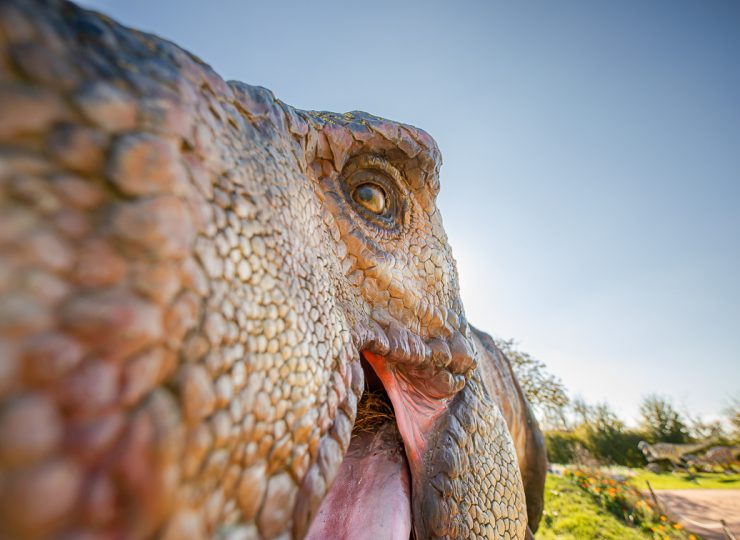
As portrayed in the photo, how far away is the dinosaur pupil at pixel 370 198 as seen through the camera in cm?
166

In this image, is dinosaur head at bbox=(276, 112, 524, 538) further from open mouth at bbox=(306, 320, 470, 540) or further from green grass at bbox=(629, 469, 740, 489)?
green grass at bbox=(629, 469, 740, 489)

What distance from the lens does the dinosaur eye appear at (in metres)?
1.66

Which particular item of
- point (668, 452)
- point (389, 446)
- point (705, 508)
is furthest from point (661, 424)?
point (389, 446)

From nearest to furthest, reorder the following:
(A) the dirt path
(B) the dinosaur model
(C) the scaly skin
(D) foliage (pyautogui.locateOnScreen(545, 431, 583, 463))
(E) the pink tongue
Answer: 1. (C) the scaly skin
2. (E) the pink tongue
3. (A) the dirt path
4. (D) foliage (pyautogui.locateOnScreen(545, 431, 583, 463))
5. (B) the dinosaur model

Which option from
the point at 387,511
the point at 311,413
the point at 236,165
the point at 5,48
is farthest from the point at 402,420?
the point at 5,48

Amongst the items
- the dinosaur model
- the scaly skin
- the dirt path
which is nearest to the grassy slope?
the dirt path

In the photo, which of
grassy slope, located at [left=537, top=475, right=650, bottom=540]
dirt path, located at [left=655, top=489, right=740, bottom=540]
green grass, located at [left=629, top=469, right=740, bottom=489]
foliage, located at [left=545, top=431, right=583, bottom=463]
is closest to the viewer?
grassy slope, located at [left=537, top=475, right=650, bottom=540]

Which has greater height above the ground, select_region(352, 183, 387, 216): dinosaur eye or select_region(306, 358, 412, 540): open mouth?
select_region(352, 183, 387, 216): dinosaur eye

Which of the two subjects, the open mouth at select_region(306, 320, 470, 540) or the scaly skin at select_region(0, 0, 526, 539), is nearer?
the scaly skin at select_region(0, 0, 526, 539)

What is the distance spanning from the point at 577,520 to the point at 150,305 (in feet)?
39.3

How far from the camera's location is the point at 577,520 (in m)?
9.30

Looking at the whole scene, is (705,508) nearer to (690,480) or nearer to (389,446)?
(690,480)

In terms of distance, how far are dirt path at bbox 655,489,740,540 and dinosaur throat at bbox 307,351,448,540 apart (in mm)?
13240

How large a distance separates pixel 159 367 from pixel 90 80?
415 millimetres
